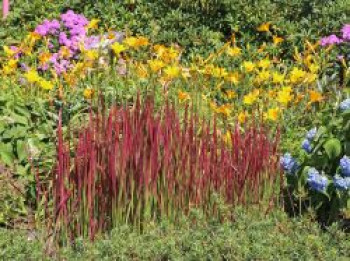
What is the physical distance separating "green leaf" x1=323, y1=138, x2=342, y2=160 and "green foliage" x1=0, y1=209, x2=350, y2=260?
1.47 feet

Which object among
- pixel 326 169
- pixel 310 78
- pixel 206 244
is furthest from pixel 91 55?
pixel 206 244

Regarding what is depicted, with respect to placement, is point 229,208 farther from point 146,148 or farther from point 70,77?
point 70,77

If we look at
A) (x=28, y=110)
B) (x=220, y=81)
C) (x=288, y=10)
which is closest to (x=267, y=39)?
(x=288, y=10)

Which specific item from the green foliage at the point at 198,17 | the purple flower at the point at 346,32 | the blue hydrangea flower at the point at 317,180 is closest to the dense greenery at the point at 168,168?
the blue hydrangea flower at the point at 317,180

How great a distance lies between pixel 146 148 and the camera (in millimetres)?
4328

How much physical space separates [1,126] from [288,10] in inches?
134

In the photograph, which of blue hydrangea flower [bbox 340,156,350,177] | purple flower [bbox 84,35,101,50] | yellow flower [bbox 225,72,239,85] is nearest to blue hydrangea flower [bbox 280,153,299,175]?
blue hydrangea flower [bbox 340,156,350,177]

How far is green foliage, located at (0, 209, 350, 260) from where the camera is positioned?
3.75 metres

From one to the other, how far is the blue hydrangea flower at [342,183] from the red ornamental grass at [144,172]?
1.37ft

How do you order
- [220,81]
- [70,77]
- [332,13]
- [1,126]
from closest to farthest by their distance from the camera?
[1,126]
[70,77]
[220,81]
[332,13]

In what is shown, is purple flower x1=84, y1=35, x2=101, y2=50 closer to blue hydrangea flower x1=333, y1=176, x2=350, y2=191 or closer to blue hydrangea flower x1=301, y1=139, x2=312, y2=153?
blue hydrangea flower x1=301, y1=139, x2=312, y2=153

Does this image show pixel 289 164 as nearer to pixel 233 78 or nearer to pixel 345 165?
pixel 345 165

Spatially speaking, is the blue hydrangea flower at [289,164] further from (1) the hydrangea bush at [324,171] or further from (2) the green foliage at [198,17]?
(2) the green foliage at [198,17]

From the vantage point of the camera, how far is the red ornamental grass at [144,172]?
4.28 meters
